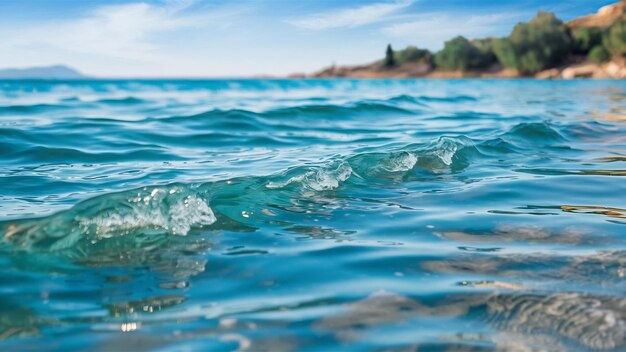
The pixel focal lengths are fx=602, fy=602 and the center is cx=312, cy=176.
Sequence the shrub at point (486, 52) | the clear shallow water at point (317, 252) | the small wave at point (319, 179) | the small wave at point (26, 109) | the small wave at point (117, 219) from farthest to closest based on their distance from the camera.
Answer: the shrub at point (486, 52) → the small wave at point (26, 109) → the small wave at point (319, 179) → the small wave at point (117, 219) → the clear shallow water at point (317, 252)

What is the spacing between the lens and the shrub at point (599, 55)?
59.7 m

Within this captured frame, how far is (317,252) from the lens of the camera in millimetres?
2855

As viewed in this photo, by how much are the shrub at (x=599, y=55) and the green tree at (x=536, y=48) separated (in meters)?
2.87

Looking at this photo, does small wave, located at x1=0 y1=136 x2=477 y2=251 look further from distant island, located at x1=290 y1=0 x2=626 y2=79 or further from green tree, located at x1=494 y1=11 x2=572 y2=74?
green tree, located at x1=494 y1=11 x2=572 y2=74

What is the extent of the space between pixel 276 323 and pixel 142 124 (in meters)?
7.64

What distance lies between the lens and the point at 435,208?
3.84 m

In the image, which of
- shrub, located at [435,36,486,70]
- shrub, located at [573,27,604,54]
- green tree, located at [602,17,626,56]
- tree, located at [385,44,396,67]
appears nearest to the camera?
green tree, located at [602,17,626,56]

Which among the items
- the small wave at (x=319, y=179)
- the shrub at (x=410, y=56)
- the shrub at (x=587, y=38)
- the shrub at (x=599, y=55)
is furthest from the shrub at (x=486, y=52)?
the small wave at (x=319, y=179)

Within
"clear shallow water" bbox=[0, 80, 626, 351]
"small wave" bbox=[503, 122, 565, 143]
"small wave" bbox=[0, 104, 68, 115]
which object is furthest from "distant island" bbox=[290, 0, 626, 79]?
"clear shallow water" bbox=[0, 80, 626, 351]

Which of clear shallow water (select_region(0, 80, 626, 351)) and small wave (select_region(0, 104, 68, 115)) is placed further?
small wave (select_region(0, 104, 68, 115))

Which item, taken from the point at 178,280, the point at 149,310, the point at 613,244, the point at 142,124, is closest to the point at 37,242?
the point at 178,280

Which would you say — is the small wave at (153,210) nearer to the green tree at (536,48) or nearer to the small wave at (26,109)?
the small wave at (26,109)

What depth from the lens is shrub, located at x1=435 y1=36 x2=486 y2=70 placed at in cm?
5922

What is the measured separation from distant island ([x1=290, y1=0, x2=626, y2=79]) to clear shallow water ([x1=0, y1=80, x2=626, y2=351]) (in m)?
51.7
